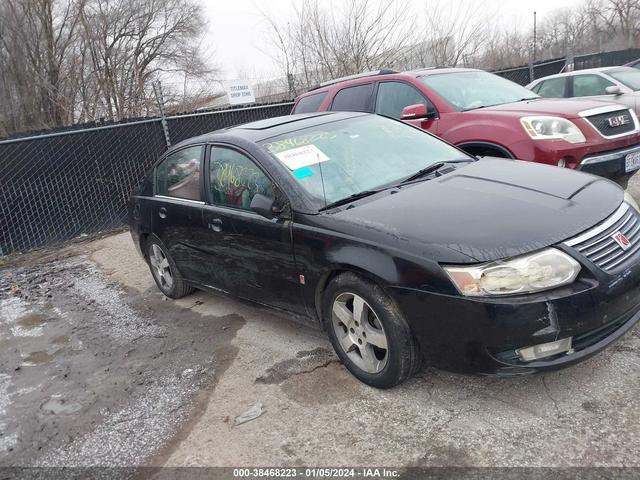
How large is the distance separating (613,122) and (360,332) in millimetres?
3782

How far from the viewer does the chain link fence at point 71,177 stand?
7895mm

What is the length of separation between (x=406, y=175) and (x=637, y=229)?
1419 millimetres

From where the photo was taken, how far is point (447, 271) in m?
2.57

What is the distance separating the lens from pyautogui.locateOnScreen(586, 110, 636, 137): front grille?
500cm

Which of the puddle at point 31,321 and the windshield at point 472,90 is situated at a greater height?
the windshield at point 472,90

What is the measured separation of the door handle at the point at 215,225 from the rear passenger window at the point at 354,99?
3.18 meters

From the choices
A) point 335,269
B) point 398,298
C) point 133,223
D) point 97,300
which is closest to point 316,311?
point 335,269

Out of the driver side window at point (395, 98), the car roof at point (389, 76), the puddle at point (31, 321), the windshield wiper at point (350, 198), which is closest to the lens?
the windshield wiper at point (350, 198)

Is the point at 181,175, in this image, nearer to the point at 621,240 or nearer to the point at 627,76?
the point at 621,240

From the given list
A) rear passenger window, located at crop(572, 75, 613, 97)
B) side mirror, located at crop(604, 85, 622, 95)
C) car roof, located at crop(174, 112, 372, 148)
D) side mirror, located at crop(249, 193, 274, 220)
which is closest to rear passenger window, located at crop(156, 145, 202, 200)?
car roof, located at crop(174, 112, 372, 148)

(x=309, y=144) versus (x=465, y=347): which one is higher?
(x=309, y=144)

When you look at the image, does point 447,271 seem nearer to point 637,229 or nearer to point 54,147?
point 637,229

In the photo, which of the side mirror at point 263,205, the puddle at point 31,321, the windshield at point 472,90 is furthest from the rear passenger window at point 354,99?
the puddle at point 31,321

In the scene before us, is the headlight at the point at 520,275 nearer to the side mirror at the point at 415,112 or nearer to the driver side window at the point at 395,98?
the side mirror at the point at 415,112
